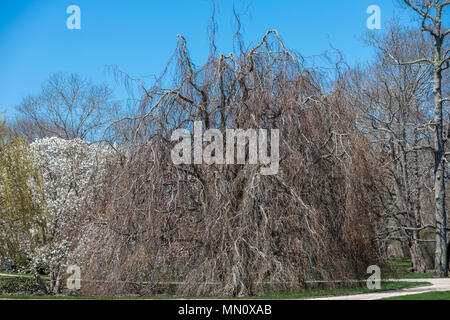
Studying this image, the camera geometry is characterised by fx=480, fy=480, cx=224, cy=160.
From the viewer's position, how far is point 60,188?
13.0 m

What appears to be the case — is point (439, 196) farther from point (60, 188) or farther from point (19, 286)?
point (19, 286)

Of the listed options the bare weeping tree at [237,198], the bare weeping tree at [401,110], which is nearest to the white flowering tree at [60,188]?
the bare weeping tree at [237,198]

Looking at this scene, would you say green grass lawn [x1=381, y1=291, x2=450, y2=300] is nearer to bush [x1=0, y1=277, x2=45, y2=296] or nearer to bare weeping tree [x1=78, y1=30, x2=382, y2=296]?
bare weeping tree [x1=78, y1=30, x2=382, y2=296]

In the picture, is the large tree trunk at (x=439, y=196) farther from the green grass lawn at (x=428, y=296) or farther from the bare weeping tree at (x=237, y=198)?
the green grass lawn at (x=428, y=296)

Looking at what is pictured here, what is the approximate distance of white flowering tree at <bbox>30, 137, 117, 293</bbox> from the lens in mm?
12125

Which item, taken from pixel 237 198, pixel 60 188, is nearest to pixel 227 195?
pixel 237 198

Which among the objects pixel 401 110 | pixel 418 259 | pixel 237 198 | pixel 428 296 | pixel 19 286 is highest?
pixel 401 110

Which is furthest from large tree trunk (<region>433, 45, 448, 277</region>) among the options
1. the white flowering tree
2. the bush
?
the bush

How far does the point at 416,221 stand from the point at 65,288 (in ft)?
39.1

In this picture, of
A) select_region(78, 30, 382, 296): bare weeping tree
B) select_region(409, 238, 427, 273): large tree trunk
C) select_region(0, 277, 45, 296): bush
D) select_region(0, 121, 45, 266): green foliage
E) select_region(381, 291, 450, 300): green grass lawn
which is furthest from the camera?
select_region(409, 238, 427, 273): large tree trunk

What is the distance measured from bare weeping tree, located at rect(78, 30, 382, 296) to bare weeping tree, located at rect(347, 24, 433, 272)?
731cm

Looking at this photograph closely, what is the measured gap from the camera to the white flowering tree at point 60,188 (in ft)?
39.8

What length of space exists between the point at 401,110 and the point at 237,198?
10.5 meters
